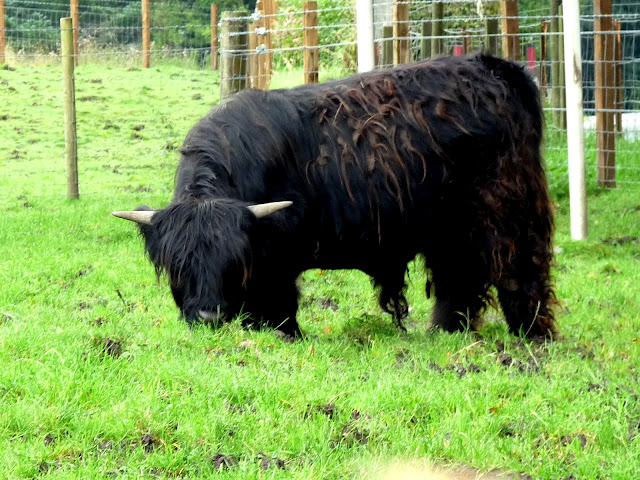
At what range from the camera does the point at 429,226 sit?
654cm

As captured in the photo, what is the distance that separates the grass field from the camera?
12.3 ft

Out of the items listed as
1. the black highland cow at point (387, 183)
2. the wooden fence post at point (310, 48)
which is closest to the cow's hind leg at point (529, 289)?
the black highland cow at point (387, 183)

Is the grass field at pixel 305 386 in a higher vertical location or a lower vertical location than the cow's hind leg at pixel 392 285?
lower

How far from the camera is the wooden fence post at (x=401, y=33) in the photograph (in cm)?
1067

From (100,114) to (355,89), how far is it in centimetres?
1244

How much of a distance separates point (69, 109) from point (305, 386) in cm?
798

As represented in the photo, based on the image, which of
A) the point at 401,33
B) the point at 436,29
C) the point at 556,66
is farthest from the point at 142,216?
the point at 556,66

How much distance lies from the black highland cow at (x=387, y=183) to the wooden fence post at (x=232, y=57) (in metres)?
4.61

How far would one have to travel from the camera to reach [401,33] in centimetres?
1070

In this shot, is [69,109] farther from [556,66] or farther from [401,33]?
[556,66]

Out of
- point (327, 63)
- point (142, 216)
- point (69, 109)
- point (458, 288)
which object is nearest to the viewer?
point (142, 216)

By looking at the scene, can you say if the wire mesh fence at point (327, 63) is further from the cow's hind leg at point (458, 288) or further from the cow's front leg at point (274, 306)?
the cow's front leg at point (274, 306)

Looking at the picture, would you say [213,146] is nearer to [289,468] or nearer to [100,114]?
[289,468]

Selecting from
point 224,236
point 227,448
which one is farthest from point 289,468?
point 224,236
